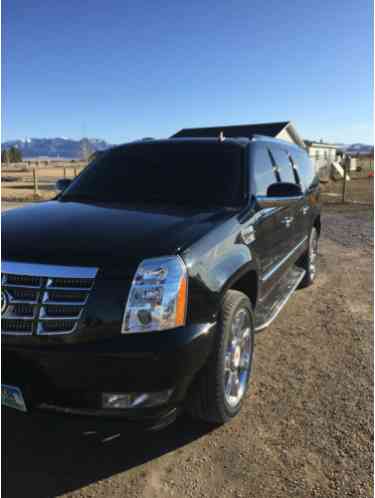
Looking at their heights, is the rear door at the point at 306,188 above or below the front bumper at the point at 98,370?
above

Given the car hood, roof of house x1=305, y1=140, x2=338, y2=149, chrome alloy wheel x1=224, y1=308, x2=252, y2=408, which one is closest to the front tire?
chrome alloy wheel x1=224, y1=308, x2=252, y2=408

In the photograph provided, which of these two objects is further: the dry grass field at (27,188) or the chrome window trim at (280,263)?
the dry grass field at (27,188)

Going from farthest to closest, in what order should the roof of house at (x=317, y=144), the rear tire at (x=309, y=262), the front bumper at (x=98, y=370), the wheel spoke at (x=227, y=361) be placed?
the roof of house at (x=317, y=144)
the rear tire at (x=309, y=262)
the wheel spoke at (x=227, y=361)
the front bumper at (x=98, y=370)

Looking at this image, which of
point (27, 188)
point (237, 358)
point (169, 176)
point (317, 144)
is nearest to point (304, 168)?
point (169, 176)

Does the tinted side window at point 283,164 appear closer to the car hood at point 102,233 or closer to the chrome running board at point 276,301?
the chrome running board at point 276,301

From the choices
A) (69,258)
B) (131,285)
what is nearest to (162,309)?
(131,285)

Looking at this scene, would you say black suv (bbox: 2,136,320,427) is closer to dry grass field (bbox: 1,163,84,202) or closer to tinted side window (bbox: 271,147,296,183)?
tinted side window (bbox: 271,147,296,183)

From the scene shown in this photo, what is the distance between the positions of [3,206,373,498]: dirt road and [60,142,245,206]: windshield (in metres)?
1.58

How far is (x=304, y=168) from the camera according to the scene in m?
6.07

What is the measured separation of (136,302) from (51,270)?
0.48m

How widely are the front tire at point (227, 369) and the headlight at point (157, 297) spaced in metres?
0.43

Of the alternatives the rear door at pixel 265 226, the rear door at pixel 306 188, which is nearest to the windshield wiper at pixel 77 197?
the rear door at pixel 265 226

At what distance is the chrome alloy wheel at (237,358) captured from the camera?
9.31ft

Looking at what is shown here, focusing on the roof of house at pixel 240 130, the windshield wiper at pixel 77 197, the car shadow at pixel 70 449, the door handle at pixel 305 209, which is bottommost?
the car shadow at pixel 70 449
